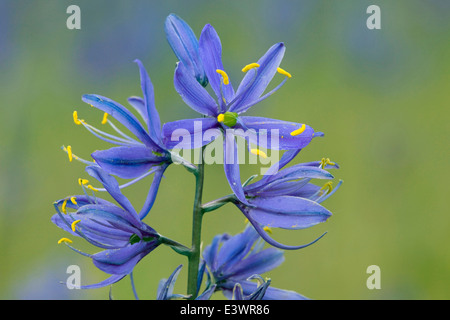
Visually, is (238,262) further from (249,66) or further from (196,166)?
(249,66)

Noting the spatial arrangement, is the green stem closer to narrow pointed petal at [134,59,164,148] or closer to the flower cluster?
the flower cluster

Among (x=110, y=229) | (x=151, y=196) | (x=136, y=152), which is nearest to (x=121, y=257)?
(x=110, y=229)

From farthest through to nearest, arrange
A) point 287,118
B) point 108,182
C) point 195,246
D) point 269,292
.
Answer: point 287,118 < point 269,292 < point 195,246 < point 108,182

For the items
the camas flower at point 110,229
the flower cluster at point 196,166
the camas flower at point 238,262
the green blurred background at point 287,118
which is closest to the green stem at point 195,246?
the flower cluster at point 196,166

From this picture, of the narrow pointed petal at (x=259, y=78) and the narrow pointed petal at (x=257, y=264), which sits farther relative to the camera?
the narrow pointed petal at (x=257, y=264)

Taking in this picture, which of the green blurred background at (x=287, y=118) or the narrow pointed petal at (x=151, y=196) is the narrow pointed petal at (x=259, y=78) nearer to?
the narrow pointed petal at (x=151, y=196)

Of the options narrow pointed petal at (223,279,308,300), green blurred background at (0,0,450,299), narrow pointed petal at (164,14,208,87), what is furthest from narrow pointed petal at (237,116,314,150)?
green blurred background at (0,0,450,299)

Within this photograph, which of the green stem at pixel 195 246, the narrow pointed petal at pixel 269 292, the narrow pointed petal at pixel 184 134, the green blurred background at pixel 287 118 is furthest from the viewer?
the green blurred background at pixel 287 118
